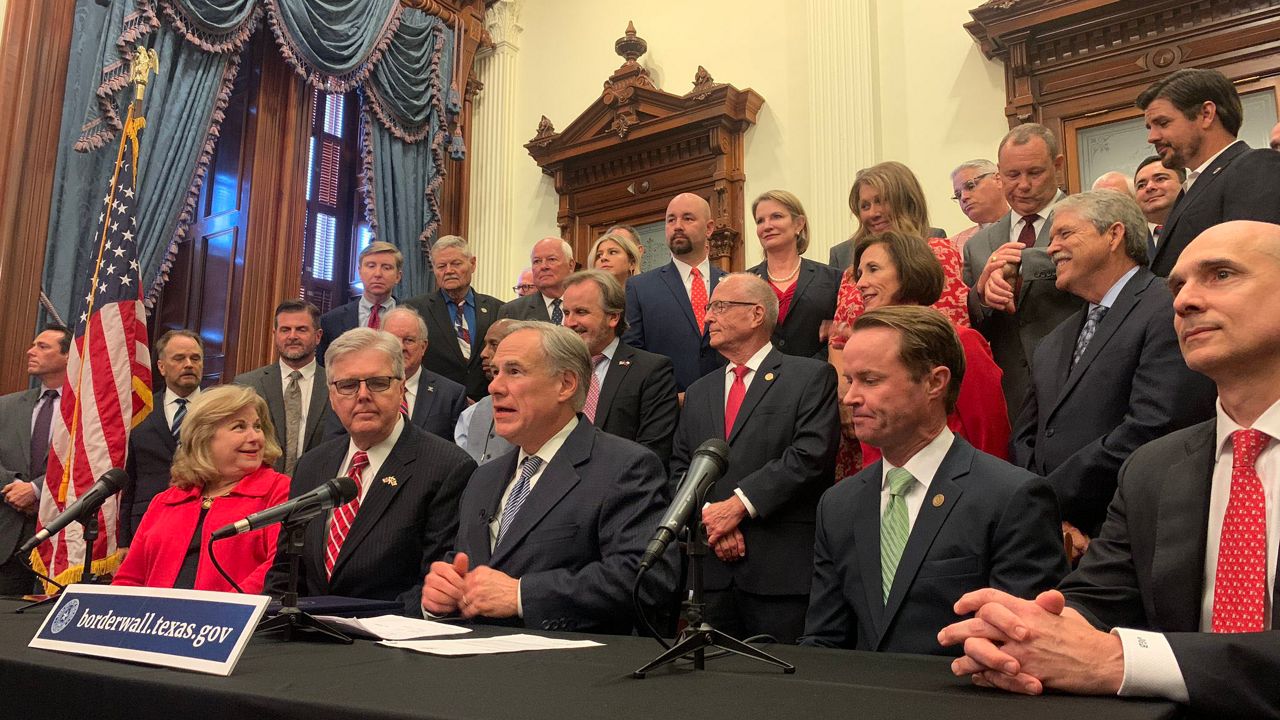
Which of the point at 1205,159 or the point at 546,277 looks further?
the point at 546,277

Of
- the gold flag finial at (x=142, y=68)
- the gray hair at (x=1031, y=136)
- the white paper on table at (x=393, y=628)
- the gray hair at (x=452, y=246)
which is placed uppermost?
the gold flag finial at (x=142, y=68)

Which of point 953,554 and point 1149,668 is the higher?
point 953,554

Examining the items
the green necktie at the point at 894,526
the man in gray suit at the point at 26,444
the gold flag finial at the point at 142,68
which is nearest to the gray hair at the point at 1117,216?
the green necktie at the point at 894,526

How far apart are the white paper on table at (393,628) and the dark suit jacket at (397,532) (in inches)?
26.4

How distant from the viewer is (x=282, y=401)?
4801 mm

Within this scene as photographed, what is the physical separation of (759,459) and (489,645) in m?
1.53

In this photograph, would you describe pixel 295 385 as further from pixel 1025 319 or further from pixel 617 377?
pixel 1025 319

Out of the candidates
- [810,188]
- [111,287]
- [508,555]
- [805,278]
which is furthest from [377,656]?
[810,188]

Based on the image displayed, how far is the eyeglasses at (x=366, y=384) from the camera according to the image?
3.13 meters

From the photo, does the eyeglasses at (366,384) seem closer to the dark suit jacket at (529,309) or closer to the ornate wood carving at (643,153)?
the dark suit jacket at (529,309)

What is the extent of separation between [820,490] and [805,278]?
1198 millimetres

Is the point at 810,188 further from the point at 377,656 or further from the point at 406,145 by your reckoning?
the point at 377,656

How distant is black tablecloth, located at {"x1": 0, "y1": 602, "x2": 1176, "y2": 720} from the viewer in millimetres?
1196

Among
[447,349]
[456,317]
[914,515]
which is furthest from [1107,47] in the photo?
[914,515]
